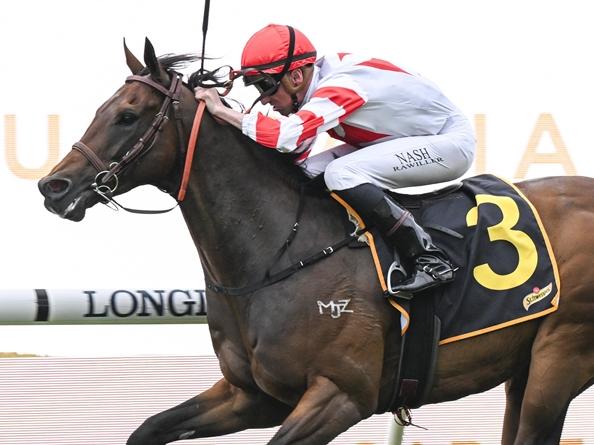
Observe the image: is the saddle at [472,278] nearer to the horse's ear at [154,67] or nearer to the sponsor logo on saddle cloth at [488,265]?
the sponsor logo on saddle cloth at [488,265]

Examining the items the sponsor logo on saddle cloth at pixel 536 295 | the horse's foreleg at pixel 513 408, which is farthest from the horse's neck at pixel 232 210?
the horse's foreleg at pixel 513 408

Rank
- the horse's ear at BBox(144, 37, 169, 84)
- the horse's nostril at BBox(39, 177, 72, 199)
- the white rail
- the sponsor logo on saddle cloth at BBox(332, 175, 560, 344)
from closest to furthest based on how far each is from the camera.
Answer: the horse's nostril at BBox(39, 177, 72, 199)
the horse's ear at BBox(144, 37, 169, 84)
the sponsor logo on saddle cloth at BBox(332, 175, 560, 344)
the white rail

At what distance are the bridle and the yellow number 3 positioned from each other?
1033 millimetres

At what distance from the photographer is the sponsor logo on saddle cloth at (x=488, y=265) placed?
4.57 metres

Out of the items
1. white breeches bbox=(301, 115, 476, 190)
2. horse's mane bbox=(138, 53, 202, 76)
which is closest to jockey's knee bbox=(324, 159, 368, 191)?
white breeches bbox=(301, 115, 476, 190)

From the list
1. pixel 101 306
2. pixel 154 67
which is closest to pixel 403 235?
pixel 154 67

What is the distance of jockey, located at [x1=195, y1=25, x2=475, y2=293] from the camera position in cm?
438

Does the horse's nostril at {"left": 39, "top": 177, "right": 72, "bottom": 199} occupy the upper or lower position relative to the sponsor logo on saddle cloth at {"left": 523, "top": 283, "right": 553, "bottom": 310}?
upper

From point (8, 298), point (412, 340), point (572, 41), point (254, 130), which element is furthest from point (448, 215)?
point (572, 41)

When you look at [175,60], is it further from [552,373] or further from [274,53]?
[552,373]

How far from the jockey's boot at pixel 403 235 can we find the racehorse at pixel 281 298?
0.11 metres

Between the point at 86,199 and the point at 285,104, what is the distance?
0.83 m

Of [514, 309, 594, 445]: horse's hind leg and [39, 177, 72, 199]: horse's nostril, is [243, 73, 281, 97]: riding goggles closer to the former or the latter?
[39, 177, 72, 199]: horse's nostril

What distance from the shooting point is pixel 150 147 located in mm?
4348
